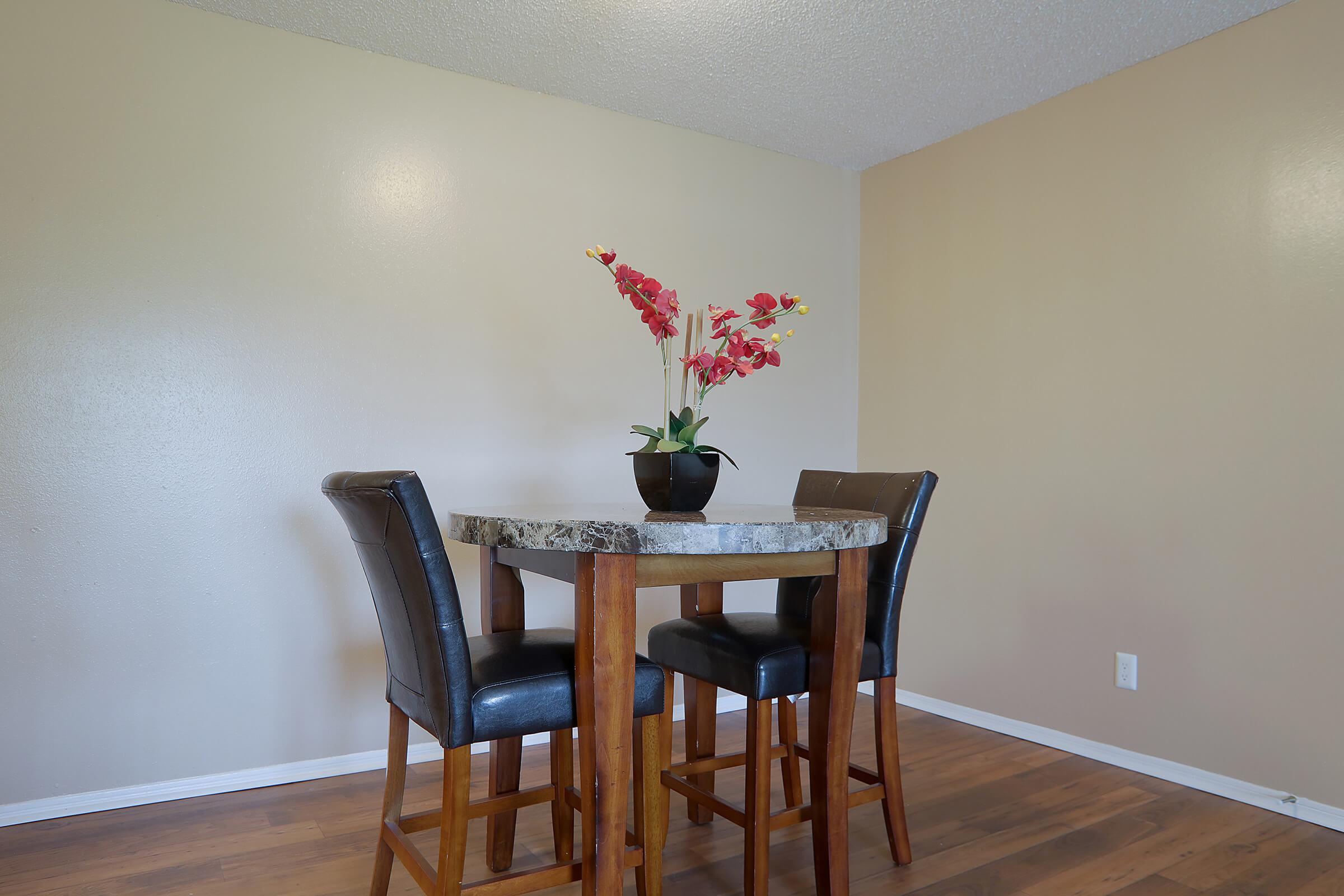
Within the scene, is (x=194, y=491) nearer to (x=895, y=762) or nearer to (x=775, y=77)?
(x=895, y=762)

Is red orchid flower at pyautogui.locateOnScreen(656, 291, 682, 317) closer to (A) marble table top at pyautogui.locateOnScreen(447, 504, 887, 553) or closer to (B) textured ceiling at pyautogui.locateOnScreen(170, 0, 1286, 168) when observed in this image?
(A) marble table top at pyautogui.locateOnScreen(447, 504, 887, 553)

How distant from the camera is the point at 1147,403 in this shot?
2.90m

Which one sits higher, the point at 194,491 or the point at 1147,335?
the point at 1147,335

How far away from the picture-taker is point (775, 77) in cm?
307

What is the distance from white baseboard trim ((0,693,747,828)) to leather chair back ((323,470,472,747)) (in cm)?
102

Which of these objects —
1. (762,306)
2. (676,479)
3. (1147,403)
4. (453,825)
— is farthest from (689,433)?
(1147,403)

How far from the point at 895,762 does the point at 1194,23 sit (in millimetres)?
2350

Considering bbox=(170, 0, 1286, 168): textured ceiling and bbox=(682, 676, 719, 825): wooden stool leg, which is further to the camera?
bbox=(170, 0, 1286, 168): textured ceiling

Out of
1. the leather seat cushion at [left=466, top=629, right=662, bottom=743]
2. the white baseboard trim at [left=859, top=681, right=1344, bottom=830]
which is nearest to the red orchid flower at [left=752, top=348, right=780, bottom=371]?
the leather seat cushion at [left=466, top=629, right=662, bottom=743]

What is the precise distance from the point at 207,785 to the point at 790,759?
5.62 feet

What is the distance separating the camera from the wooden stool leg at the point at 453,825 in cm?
152

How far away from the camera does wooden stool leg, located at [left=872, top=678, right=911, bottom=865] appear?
2084 millimetres

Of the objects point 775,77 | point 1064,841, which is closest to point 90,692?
point 1064,841

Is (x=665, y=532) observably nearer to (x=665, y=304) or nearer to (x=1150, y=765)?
(x=665, y=304)
